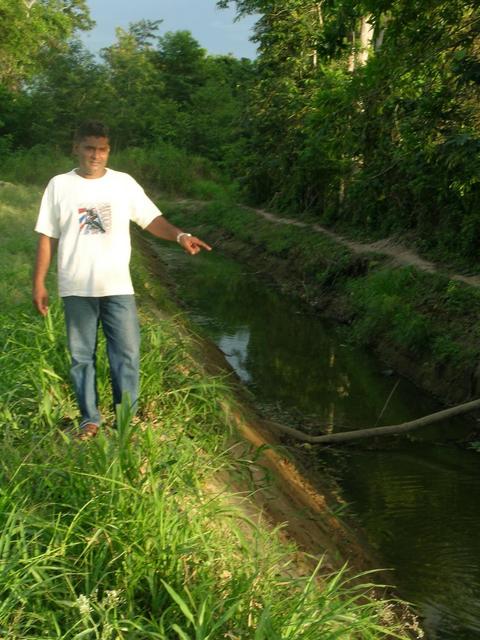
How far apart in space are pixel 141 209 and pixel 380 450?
5.46 meters

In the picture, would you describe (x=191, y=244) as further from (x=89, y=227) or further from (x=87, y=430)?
(x=87, y=430)

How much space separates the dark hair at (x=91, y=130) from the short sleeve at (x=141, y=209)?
33 centimetres

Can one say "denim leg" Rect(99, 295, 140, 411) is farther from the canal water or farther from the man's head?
the canal water

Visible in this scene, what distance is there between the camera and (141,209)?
5457 millimetres

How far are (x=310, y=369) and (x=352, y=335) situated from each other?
6.32 ft

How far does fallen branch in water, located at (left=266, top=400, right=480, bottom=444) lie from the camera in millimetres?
9203

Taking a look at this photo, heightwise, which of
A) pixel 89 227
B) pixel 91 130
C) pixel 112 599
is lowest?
pixel 112 599

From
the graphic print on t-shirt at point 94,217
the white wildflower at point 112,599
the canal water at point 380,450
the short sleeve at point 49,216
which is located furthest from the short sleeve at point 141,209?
the canal water at point 380,450

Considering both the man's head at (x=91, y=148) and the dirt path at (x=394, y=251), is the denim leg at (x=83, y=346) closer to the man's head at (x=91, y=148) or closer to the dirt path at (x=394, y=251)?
the man's head at (x=91, y=148)

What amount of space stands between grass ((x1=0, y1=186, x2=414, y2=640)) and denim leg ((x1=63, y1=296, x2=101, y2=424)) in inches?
9.3

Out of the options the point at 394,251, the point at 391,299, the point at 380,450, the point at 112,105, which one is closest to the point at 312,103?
the point at 394,251

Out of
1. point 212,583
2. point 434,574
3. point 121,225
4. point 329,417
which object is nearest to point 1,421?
point 121,225

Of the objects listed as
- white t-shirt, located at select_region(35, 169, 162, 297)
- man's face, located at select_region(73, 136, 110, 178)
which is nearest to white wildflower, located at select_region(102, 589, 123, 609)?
white t-shirt, located at select_region(35, 169, 162, 297)

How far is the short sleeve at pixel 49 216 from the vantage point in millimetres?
5289
